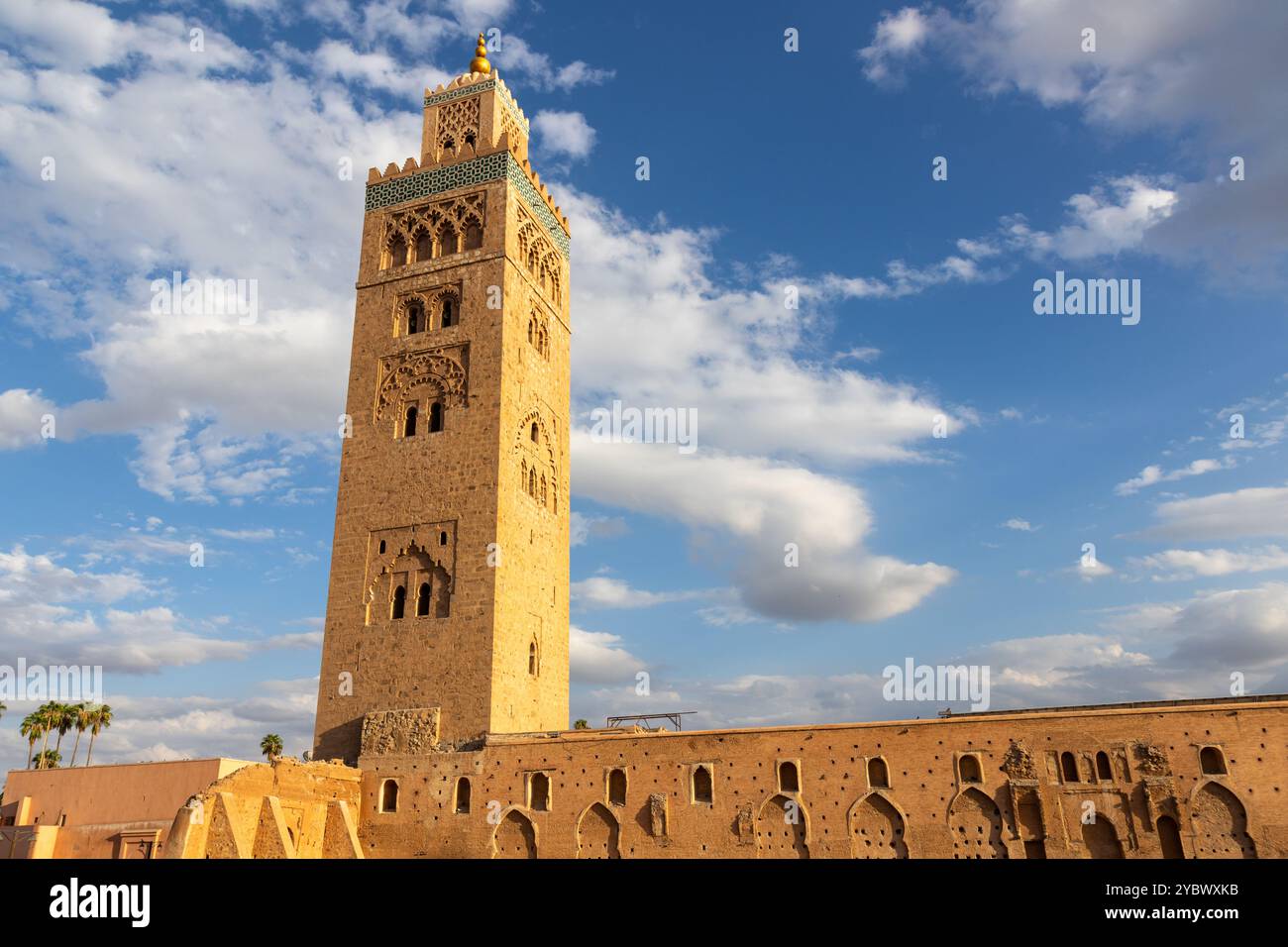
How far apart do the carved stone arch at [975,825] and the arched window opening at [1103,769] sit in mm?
1991

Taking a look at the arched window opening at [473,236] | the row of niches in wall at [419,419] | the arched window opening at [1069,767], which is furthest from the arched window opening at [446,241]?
the arched window opening at [1069,767]

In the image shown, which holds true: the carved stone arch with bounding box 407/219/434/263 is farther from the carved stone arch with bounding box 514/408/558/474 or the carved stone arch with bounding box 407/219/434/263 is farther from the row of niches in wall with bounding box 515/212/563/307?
the carved stone arch with bounding box 514/408/558/474

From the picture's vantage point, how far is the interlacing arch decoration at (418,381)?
2639 cm

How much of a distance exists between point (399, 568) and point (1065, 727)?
1580 centimetres

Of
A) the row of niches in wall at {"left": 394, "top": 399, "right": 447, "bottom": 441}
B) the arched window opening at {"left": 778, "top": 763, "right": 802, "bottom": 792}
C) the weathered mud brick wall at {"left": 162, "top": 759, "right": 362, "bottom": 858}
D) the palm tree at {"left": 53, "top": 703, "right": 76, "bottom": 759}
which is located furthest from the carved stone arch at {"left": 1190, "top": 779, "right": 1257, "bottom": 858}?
the palm tree at {"left": 53, "top": 703, "right": 76, "bottom": 759}

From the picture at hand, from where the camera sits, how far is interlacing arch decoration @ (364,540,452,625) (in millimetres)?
24312

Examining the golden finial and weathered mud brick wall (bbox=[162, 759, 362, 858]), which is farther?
the golden finial

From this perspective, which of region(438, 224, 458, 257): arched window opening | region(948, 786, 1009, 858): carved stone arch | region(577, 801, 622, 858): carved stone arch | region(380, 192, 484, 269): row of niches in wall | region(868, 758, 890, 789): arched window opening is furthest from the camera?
region(438, 224, 458, 257): arched window opening

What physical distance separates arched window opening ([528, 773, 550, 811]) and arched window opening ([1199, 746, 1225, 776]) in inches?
506

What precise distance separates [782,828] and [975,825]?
369cm

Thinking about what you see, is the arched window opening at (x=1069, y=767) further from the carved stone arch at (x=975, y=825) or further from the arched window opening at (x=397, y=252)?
the arched window opening at (x=397, y=252)
